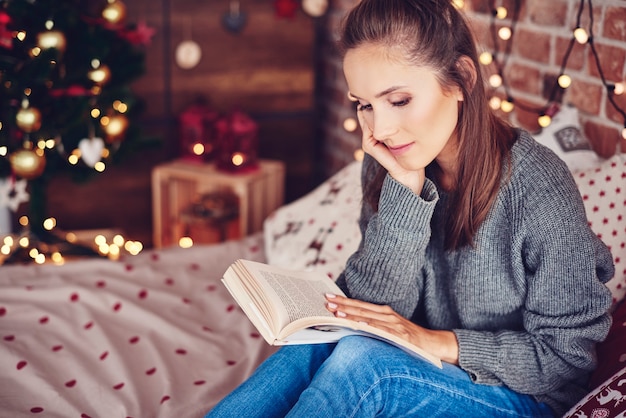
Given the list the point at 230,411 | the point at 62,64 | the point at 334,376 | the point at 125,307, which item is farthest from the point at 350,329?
the point at 62,64

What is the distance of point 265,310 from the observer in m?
1.17

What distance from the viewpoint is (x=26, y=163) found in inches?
85.1

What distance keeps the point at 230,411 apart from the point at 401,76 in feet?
1.98

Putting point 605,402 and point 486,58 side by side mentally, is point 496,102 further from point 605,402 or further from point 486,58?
point 605,402

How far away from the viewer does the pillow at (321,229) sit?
183 cm

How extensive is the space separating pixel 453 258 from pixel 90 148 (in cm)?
134

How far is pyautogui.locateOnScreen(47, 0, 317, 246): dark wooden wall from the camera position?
9.14 feet

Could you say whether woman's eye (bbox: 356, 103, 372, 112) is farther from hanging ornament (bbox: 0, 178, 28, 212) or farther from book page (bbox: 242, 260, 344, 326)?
hanging ornament (bbox: 0, 178, 28, 212)

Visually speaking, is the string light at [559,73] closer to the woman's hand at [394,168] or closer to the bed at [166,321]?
the bed at [166,321]

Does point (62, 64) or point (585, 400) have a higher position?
point (62, 64)

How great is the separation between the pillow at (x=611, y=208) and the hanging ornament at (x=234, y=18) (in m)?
1.67

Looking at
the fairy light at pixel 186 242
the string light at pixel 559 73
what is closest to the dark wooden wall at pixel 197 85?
the fairy light at pixel 186 242

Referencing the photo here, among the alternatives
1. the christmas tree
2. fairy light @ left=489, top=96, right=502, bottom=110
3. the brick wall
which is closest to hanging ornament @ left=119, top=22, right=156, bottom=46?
the christmas tree

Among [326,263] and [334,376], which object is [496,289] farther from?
[326,263]
